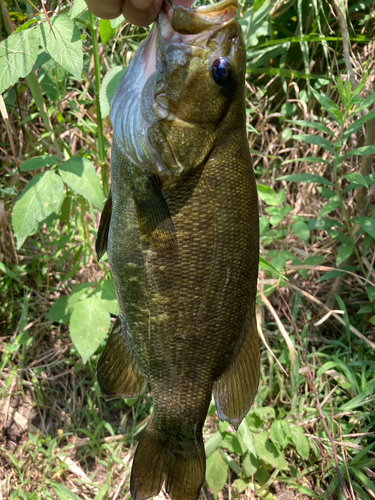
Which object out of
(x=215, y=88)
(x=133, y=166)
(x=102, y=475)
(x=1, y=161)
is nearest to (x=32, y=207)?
(x=133, y=166)

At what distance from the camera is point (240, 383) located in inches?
59.0

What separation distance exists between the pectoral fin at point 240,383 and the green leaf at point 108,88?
3.89 ft

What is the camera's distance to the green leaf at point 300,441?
2.45 meters

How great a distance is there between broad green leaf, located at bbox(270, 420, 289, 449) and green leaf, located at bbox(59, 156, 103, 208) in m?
1.54

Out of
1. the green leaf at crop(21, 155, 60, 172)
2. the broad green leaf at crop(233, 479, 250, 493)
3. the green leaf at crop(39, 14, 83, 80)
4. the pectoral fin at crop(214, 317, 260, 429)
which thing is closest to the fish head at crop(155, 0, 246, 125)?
the green leaf at crop(39, 14, 83, 80)

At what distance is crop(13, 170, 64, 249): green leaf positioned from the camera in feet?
6.47

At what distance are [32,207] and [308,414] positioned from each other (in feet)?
6.62

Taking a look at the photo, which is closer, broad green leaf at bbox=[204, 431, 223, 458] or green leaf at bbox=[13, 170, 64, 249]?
green leaf at bbox=[13, 170, 64, 249]

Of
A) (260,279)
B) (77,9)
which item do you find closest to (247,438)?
(260,279)

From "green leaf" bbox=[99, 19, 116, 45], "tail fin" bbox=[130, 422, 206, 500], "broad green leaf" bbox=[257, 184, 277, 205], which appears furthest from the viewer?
"broad green leaf" bbox=[257, 184, 277, 205]

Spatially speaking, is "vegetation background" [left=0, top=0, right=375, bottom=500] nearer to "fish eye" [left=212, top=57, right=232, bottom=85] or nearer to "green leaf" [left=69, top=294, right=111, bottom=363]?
"green leaf" [left=69, top=294, right=111, bottom=363]

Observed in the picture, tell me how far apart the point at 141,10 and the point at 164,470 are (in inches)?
58.9

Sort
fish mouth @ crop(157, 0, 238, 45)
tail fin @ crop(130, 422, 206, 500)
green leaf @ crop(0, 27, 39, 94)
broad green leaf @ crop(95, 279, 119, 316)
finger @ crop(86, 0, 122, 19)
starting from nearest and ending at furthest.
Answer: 1. fish mouth @ crop(157, 0, 238, 45)
2. finger @ crop(86, 0, 122, 19)
3. tail fin @ crop(130, 422, 206, 500)
4. green leaf @ crop(0, 27, 39, 94)
5. broad green leaf @ crop(95, 279, 119, 316)

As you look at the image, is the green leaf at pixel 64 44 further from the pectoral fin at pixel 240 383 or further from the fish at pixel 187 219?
the pectoral fin at pixel 240 383
